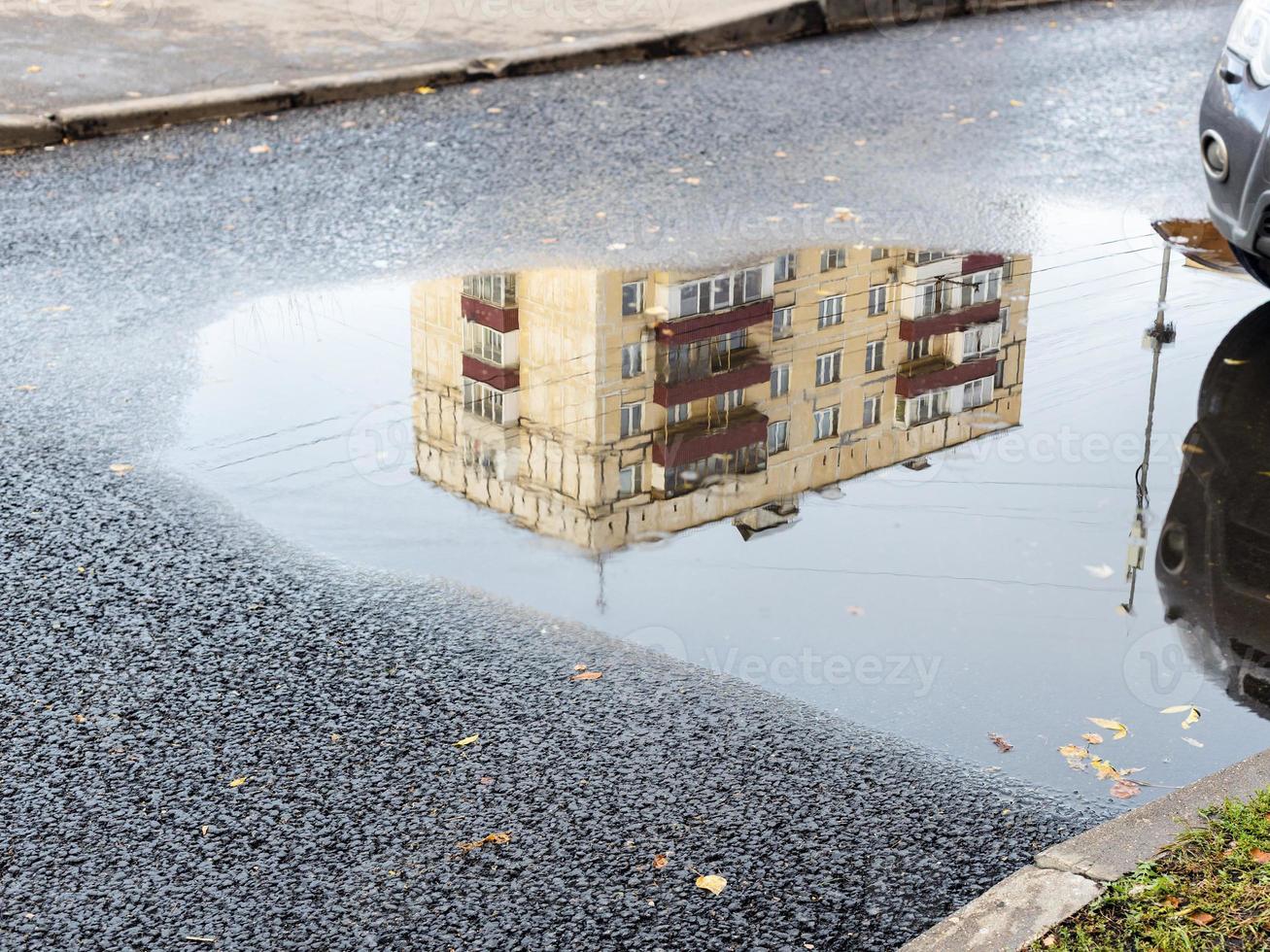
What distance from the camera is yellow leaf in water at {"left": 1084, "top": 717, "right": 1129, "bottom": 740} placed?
12.9ft

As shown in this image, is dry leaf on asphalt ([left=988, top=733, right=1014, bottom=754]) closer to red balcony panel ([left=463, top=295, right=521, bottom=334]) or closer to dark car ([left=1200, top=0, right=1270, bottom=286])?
red balcony panel ([left=463, top=295, right=521, bottom=334])

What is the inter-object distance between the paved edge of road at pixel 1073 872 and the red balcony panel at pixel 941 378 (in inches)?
99.8

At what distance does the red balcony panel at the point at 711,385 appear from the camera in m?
5.77

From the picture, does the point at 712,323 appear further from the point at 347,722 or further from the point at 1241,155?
the point at 347,722

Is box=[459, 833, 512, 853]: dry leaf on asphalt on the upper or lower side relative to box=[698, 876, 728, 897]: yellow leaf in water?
upper

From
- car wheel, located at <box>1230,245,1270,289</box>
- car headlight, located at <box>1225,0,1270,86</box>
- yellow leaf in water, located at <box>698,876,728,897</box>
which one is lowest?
yellow leaf in water, located at <box>698,876,728,897</box>

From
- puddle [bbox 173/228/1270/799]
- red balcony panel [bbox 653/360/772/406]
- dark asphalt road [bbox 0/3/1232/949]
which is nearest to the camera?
dark asphalt road [bbox 0/3/1232/949]

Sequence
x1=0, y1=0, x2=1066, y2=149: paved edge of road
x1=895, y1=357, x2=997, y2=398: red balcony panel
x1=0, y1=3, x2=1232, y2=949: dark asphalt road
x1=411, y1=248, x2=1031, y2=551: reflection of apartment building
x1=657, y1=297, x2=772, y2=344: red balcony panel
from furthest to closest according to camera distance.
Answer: x1=0, y1=0, x2=1066, y2=149: paved edge of road → x1=657, y1=297, x2=772, y2=344: red balcony panel → x1=895, y1=357, x2=997, y2=398: red balcony panel → x1=411, y1=248, x2=1031, y2=551: reflection of apartment building → x1=0, y1=3, x2=1232, y2=949: dark asphalt road

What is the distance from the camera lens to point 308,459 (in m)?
5.35

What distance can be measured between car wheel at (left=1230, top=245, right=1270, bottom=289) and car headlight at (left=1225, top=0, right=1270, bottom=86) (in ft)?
2.42

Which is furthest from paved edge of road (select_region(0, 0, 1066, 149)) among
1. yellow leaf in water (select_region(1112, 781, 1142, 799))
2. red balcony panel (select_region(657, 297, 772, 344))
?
yellow leaf in water (select_region(1112, 781, 1142, 799))

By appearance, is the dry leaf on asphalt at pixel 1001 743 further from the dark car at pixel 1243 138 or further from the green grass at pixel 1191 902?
the dark car at pixel 1243 138

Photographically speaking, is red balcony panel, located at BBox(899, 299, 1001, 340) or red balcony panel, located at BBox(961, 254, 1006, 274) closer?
red balcony panel, located at BBox(899, 299, 1001, 340)

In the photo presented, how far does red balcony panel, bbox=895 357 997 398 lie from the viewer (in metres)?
5.91
